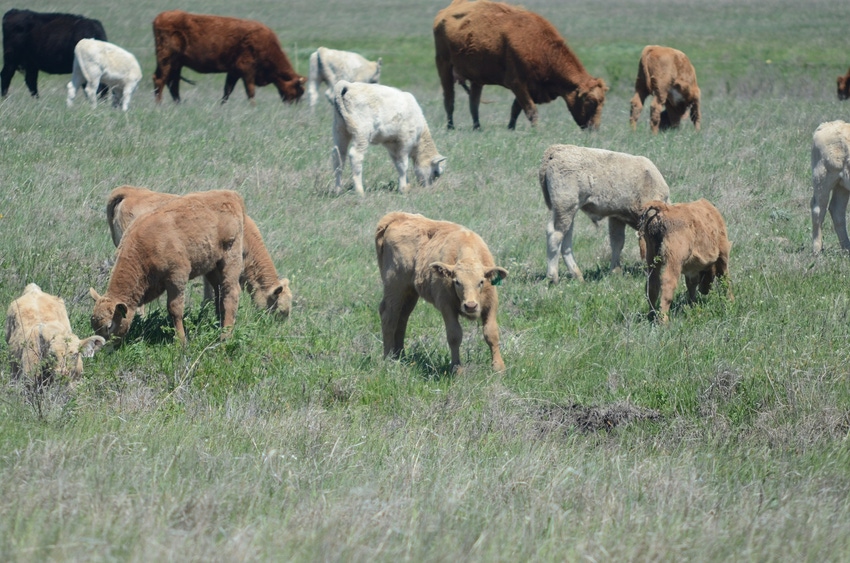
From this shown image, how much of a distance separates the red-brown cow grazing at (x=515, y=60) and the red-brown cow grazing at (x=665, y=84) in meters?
0.87

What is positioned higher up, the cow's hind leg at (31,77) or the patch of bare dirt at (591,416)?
the cow's hind leg at (31,77)

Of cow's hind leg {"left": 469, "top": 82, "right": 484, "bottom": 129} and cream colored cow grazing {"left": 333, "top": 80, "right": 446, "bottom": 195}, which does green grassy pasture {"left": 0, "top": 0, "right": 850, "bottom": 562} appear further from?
cow's hind leg {"left": 469, "top": 82, "right": 484, "bottom": 129}

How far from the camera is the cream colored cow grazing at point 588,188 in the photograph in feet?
36.9

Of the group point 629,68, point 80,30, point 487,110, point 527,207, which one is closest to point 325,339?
point 527,207

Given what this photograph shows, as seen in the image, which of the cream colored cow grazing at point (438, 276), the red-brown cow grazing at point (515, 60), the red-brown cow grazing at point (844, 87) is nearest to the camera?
the cream colored cow grazing at point (438, 276)

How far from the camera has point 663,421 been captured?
7.38 meters

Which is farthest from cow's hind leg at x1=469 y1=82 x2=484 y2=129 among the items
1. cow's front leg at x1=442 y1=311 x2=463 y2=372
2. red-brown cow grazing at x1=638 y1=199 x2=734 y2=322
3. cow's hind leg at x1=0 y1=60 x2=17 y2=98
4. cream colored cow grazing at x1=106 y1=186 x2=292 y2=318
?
cow's front leg at x1=442 y1=311 x2=463 y2=372

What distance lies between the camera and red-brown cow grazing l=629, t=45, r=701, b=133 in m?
20.1

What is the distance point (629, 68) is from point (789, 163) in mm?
21338

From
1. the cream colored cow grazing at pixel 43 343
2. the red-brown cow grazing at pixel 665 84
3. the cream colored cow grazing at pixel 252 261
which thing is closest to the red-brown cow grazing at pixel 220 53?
the red-brown cow grazing at pixel 665 84

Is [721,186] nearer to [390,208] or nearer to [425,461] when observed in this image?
[390,208]

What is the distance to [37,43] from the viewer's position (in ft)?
78.2

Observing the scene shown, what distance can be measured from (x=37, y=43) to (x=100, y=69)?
2993mm

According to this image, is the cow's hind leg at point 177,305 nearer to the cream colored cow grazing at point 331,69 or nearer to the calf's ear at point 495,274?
the calf's ear at point 495,274
